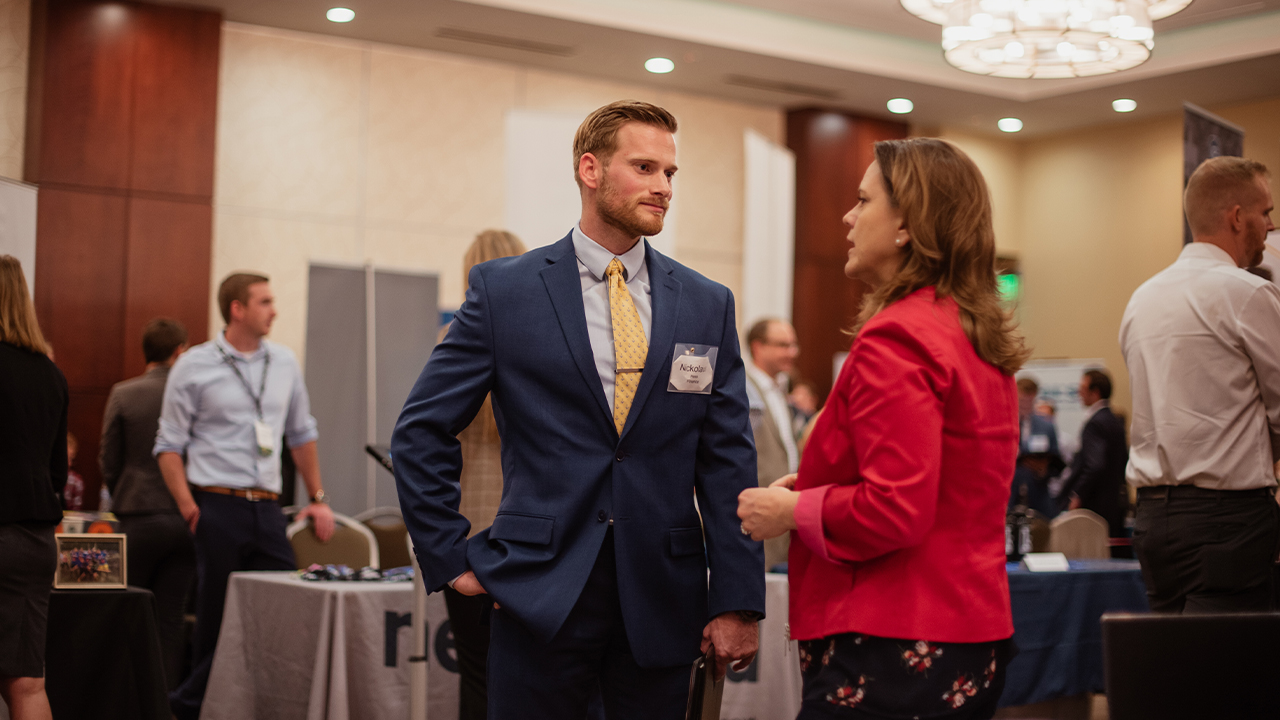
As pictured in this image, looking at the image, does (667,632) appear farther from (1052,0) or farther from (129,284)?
(129,284)

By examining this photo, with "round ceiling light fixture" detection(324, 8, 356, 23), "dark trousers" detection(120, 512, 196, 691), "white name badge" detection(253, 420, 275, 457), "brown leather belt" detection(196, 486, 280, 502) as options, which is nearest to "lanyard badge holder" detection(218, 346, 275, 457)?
"white name badge" detection(253, 420, 275, 457)

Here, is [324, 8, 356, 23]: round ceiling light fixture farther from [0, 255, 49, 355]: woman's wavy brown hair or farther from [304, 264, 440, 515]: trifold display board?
[0, 255, 49, 355]: woman's wavy brown hair

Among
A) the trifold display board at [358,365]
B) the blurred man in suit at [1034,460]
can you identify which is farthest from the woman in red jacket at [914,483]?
the blurred man in suit at [1034,460]

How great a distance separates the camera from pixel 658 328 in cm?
196

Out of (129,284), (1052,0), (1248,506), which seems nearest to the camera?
(1248,506)

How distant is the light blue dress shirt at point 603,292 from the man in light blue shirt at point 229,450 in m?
2.65

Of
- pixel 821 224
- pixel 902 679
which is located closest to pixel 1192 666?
pixel 902 679

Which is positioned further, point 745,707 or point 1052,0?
point 1052,0

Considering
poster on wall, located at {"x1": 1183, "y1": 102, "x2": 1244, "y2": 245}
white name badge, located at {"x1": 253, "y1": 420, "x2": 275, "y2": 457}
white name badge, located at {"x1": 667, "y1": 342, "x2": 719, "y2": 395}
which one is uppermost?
poster on wall, located at {"x1": 1183, "y1": 102, "x2": 1244, "y2": 245}

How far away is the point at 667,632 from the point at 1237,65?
8364 millimetres

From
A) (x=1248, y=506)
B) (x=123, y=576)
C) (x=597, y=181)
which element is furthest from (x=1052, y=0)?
(x=123, y=576)

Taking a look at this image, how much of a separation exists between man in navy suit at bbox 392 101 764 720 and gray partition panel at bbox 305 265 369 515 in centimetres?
490

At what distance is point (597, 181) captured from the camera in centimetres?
201

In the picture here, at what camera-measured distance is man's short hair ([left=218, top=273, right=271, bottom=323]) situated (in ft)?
14.3
